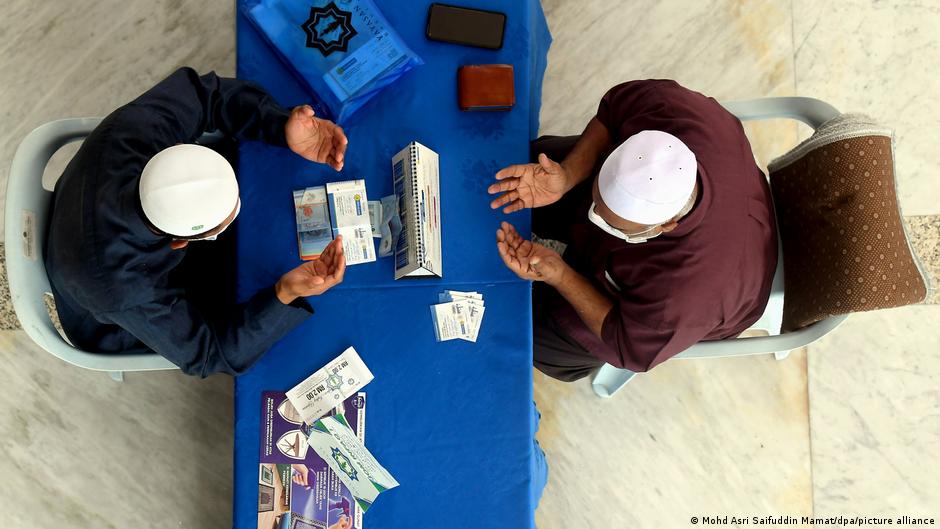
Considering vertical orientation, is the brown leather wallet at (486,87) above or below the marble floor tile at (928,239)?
above

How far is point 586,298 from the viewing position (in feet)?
5.56

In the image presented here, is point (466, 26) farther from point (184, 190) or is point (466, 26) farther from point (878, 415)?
point (878, 415)

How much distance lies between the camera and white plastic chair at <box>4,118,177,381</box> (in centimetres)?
144

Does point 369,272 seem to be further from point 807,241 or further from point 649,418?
point 649,418

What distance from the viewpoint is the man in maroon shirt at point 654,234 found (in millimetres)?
1433

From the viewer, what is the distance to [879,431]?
2.45 m

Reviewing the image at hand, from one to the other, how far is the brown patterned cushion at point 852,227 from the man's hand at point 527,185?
2.15ft

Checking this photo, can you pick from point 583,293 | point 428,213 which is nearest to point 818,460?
point 583,293

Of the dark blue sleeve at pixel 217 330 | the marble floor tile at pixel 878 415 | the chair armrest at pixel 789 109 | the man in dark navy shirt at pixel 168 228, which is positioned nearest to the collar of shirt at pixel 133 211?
the man in dark navy shirt at pixel 168 228

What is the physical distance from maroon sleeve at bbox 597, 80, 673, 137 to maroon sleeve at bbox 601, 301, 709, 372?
50cm

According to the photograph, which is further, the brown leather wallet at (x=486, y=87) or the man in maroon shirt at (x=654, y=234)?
the brown leather wallet at (x=486, y=87)

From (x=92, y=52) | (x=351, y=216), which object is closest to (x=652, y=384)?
(x=351, y=216)

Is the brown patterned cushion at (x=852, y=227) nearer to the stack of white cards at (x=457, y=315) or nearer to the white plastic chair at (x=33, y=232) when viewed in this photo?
the stack of white cards at (x=457, y=315)

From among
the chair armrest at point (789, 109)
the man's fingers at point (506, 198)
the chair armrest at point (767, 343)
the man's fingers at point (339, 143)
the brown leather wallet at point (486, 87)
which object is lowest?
the chair armrest at point (767, 343)
